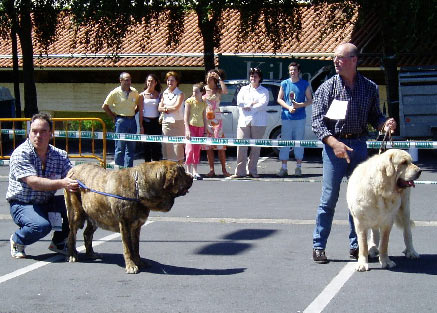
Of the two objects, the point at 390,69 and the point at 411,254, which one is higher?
the point at 390,69

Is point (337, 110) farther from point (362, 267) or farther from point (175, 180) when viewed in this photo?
point (175, 180)

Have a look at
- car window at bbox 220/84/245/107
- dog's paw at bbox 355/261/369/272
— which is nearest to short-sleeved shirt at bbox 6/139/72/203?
dog's paw at bbox 355/261/369/272

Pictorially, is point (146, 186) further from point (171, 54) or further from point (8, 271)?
point (171, 54)

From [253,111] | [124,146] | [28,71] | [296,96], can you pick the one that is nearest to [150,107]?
[124,146]

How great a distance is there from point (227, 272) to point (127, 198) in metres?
1.17

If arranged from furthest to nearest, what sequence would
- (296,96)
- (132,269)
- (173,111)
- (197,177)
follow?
(173,111), (197,177), (296,96), (132,269)

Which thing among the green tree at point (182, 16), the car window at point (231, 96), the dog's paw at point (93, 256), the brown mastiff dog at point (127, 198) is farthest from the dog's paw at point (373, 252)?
the green tree at point (182, 16)

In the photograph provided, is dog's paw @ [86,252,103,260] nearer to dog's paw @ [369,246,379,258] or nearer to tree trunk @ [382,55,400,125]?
dog's paw @ [369,246,379,258]

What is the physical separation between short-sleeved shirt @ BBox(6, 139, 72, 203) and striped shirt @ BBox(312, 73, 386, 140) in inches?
105

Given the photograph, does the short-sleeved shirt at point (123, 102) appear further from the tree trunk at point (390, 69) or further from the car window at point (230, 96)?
the tree trunk at point (390, 69)

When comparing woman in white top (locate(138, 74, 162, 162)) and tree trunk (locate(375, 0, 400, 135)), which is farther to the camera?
tree trunk (locate(375, 0, 400, 135))

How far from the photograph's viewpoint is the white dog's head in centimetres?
664

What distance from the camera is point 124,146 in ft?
48.1

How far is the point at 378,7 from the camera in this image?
1880 centimetres
